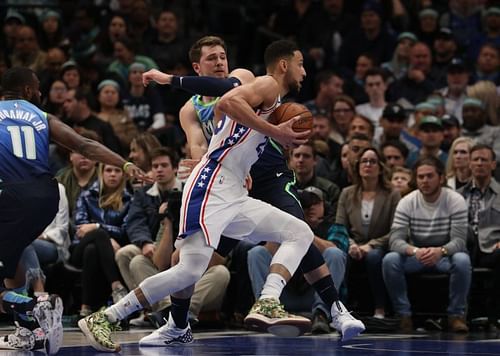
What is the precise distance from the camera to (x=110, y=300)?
11.8m

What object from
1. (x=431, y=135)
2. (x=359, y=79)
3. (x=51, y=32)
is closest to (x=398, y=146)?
(x=431, y=135)

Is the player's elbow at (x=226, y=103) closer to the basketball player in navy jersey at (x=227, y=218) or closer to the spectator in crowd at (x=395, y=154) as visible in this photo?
the basketball player in navy jersey at (x=227, y=218)

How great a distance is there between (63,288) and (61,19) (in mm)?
6324

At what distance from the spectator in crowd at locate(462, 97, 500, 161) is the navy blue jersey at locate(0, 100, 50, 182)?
6504mm

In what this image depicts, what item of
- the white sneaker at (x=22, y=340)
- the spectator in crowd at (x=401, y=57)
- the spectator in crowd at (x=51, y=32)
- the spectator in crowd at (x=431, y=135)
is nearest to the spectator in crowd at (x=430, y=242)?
the spectator in crowd at (x=431, y=135)

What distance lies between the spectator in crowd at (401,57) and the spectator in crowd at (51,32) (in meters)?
4.61

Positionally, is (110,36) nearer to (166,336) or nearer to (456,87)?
(456,87)

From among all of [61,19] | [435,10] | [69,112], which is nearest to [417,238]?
[69,112]

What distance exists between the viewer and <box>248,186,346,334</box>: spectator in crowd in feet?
35.2

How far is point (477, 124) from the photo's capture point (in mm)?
13289

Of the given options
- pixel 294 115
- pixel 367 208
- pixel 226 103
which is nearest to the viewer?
pixel 226 103

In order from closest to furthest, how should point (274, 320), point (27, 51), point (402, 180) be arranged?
point (274, 320) → point (402, 180) → point (27, 51)

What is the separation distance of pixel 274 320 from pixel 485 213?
14.8 ft

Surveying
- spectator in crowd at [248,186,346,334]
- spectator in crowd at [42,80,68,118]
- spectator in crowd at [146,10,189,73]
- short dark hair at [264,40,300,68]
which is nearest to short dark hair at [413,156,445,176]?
spectator in crowd at [248,186,346,334]
